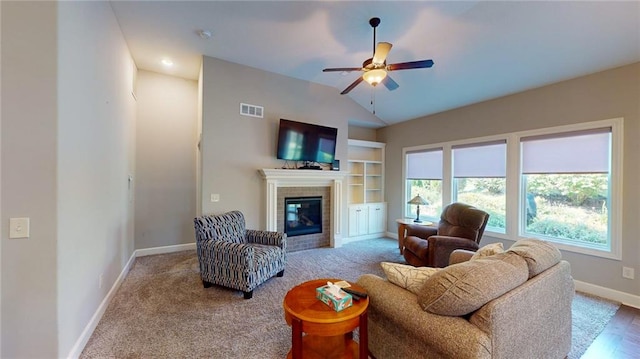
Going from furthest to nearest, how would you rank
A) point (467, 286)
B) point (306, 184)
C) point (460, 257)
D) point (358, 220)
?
point (358, 220), point (306, 184), point (460, 257), point (467, 286)

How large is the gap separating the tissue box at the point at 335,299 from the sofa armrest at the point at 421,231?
2.86 meters

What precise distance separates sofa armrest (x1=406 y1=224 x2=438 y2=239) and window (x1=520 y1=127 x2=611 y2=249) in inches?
51.9

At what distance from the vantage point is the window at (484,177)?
4.18m

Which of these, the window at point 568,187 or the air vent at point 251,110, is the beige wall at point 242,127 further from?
the window at point 568,187

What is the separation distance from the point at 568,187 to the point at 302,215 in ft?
13.2

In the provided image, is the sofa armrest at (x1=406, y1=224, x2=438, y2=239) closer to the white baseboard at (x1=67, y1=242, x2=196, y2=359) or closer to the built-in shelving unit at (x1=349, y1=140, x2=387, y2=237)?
the built-in shelving unit at (x1=349, y1=140, x2=387, y2=237)

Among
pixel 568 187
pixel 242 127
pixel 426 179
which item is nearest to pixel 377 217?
pixel 426 179

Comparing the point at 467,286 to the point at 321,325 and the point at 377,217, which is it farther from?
the point at 377,217

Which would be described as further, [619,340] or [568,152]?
[568,152]

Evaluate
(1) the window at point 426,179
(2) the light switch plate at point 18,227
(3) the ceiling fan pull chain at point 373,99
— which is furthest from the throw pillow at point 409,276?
(3) the ceiling fan pull chain at point 373,99

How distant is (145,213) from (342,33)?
14.2 ft

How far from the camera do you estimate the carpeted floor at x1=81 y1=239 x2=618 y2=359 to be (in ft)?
6.63

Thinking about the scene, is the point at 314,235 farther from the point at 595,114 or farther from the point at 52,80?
the point at 595,114

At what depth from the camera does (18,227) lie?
158 centimetres
